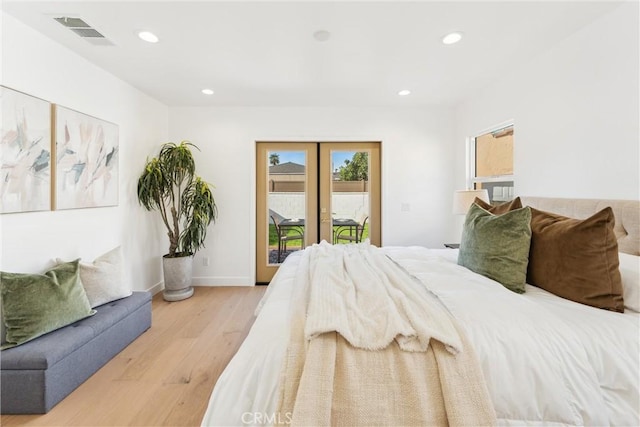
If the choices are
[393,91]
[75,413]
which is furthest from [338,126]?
[75,413]

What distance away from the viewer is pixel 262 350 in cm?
110

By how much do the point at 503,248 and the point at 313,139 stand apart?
2.88 metres

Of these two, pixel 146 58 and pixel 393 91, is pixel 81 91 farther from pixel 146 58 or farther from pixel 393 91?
pixel 393 91

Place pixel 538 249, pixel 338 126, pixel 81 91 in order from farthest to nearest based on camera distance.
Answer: pixel 338 126
pixel 81 91
pixel 538 249

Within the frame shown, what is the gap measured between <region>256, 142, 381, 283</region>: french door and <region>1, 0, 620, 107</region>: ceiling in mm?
916

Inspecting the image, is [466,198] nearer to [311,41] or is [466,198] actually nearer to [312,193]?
[312,193]

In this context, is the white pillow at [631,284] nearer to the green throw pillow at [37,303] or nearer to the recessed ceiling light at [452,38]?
the recessed ceiling light at [452,38]

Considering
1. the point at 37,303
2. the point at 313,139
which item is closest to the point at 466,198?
the point at 313,139

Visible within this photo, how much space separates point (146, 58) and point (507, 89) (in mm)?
3499

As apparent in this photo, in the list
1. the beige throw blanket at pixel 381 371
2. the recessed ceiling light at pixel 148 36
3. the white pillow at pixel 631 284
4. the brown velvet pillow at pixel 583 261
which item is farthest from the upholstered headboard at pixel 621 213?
the recessed ceiling light at pixel 148 36

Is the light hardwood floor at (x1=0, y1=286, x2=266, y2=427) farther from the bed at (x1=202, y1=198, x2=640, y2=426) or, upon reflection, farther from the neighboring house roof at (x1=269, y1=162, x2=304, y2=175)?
the neighboring house roof at (x1=269, y1=162, x2=304, y2=175)

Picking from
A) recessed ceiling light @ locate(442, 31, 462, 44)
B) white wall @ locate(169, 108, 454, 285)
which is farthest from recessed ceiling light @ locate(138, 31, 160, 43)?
recessed ceiling light @ locate(442, 31, 462, 44)

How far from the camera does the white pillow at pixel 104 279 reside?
2.28m

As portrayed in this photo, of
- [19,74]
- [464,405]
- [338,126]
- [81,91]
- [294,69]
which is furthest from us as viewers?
[338,126]
